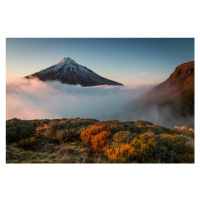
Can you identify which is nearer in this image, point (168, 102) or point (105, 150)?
point (105, 150)

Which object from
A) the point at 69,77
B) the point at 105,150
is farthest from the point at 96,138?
the point at 69,77

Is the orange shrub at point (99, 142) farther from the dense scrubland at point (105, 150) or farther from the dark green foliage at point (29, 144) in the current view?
the dark green foliage at point (29, 144)

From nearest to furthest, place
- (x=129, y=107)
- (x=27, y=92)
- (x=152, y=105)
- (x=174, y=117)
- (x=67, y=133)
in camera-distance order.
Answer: (x=67, y=133), (x=174, y=117), (x=27, y=92), (x=152, y=105), (x=129, y=107)

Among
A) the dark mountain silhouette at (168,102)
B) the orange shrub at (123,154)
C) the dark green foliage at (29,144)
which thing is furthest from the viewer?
the dark mountain silhouette at (168,102)

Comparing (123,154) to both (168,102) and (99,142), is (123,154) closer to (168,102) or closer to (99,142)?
(99,142)

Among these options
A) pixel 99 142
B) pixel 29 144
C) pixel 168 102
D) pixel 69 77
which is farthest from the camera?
pixel 69 77

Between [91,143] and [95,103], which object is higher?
[95,103]

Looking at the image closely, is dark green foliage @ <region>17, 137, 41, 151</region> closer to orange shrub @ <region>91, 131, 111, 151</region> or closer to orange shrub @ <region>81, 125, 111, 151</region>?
orange shrub @ <region>81, 125, 111, 151</region>

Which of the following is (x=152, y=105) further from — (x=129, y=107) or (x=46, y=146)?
(x=46, y=146)

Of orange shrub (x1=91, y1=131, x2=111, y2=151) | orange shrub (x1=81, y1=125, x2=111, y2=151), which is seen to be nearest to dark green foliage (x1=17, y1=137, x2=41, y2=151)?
orange shrub (x1=81, y1=125, x2=111, y2=151)

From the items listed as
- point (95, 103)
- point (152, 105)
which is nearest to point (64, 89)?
point (95, 103)

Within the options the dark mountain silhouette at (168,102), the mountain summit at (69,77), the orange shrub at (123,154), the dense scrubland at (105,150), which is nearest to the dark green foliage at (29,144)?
the dense scrubland at (105,150)
